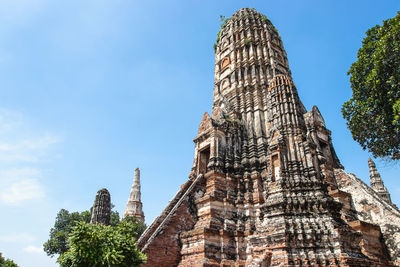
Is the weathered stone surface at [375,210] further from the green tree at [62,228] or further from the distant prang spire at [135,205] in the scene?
the distant prang spire at [135,205]

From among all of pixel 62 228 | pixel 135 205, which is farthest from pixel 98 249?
pixel 135 205

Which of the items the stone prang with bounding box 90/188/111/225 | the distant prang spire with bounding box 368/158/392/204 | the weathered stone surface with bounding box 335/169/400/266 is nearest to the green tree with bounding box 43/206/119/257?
the stone prang with bounding box 90/188/111/225

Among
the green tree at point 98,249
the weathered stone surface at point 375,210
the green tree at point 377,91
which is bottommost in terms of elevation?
the green tree at point 98,249

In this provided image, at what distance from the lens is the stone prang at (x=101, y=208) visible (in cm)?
1310

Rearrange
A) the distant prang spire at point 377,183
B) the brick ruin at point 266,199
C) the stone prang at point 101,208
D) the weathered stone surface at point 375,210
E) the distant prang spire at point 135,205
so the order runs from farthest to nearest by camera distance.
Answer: the distant prang spire at point 135,205
the distant prang spire at point 377,183
the stone prang at point 101,208
the weathered stone surface at point 375,210
the brick ruin at point 266,199

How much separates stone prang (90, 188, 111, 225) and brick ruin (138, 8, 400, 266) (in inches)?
100

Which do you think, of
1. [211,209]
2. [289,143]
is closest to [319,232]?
[289,143]

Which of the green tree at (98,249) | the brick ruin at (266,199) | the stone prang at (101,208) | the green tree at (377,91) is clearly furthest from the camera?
the stone prang at (101,208)

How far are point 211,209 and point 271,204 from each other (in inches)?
159

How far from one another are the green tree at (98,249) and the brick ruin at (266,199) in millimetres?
1990

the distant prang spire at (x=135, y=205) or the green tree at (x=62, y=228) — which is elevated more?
the distant prang spire at (x=135, y=205)

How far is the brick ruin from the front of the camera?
27.3 feet

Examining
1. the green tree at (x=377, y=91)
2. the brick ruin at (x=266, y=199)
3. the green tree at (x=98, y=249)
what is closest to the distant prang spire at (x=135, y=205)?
the brick ruin at (x=266, y=199)

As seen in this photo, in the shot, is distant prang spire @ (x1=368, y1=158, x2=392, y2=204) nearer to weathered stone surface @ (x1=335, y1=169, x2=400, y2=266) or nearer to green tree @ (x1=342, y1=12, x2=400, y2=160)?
weathered stone surface @ (x1=335, y1=169, x2=400, y2=266)
